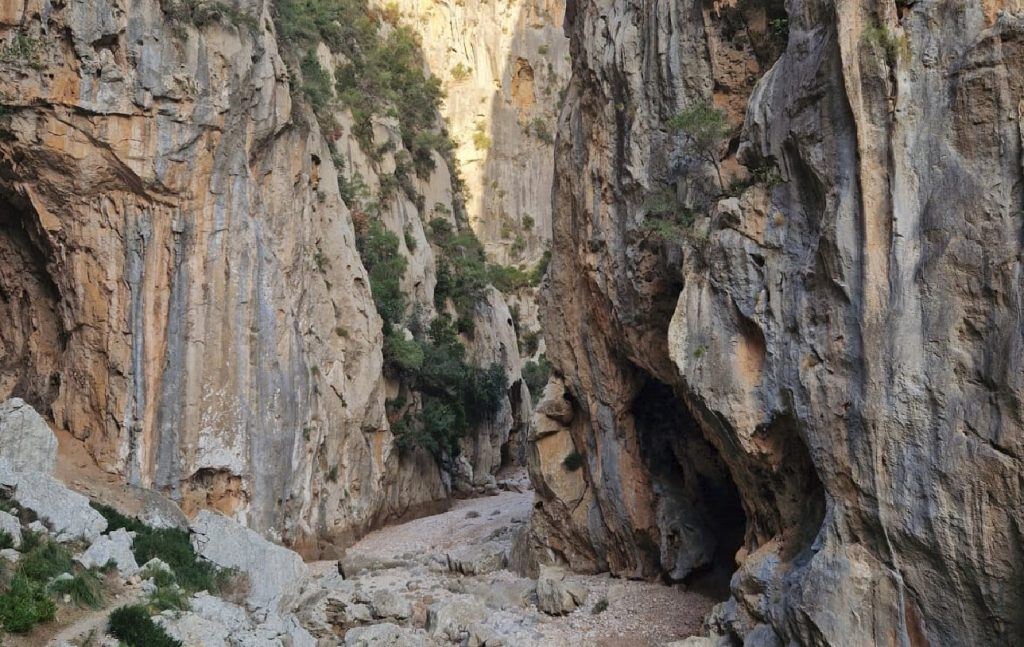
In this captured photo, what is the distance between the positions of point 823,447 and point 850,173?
4.15 meters

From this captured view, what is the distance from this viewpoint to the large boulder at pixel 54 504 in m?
14.5

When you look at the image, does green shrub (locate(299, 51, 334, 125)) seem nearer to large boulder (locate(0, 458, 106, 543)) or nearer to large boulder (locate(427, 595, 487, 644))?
large boulder (locate(0, 458, 106, 543))

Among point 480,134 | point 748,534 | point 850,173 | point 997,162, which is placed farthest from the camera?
point 480,134

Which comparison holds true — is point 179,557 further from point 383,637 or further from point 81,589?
point 383,637

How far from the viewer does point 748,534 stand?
15.9 metres

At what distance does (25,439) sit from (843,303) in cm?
1597

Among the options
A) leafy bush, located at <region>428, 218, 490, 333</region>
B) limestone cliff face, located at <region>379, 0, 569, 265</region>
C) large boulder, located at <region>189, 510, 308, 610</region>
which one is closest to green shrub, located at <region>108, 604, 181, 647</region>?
large boulder, located at <region>189, 510, 308, 610</region>

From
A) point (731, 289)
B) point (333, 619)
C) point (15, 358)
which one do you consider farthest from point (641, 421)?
point (15, 358)

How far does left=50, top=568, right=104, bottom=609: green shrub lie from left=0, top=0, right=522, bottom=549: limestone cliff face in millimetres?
7355

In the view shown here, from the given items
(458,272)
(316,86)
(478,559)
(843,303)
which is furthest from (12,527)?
(458,272)

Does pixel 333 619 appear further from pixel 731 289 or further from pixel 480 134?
pixel 480 134

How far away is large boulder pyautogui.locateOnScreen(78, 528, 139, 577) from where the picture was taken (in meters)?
13.9

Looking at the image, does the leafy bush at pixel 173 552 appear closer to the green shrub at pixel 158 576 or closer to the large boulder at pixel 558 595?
the green shrub at pixel 158 576

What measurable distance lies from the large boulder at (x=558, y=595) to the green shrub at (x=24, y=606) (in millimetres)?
10170
